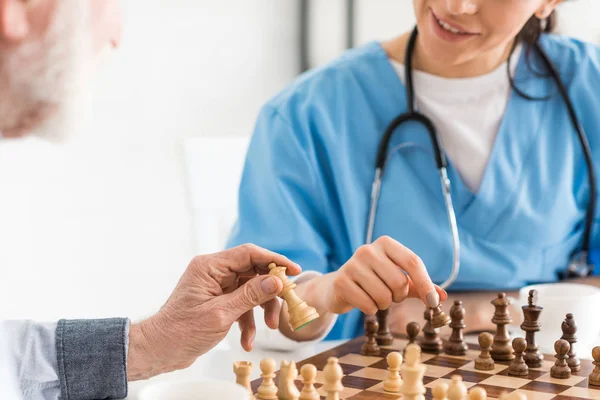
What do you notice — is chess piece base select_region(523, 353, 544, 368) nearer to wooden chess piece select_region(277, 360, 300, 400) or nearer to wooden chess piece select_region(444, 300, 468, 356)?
wooden chess piece select_region(444, 300, 468, 356)

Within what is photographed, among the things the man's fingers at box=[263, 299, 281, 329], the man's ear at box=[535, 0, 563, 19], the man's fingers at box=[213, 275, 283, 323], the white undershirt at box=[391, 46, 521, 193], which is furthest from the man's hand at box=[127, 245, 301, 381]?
the man's ear at box=[535, 0, 563, 19]

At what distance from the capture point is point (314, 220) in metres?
2.01

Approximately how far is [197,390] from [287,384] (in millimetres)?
217

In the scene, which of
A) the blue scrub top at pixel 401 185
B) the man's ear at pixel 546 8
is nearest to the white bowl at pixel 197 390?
the blue scrub top at pixel 401 185

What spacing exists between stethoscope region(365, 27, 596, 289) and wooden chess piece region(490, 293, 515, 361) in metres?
0.36

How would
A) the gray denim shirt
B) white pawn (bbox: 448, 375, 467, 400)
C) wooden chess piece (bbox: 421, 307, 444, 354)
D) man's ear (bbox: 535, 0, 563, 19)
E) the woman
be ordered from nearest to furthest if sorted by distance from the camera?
white pawn (bbox: 448, 375, 467, 400)
the gray denim shirt
wooden chess piece (bbox: 421, 307, 444, 354)
the woman
man's ear (bbox: 535, 0, 563, 19)

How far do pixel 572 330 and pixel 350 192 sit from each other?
0.66m

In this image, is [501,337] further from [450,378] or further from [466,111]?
[466,111]

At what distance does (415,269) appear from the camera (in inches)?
56.5

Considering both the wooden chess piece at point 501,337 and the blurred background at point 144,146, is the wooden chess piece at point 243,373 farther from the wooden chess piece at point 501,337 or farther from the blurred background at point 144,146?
the blurred background at point 144,146

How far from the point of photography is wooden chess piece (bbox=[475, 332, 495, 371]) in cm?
148

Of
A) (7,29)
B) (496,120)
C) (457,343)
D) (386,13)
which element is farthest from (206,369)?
(386,13)

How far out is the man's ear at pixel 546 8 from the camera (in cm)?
204

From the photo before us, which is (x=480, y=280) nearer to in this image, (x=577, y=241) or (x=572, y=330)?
(x=577, y=241)
